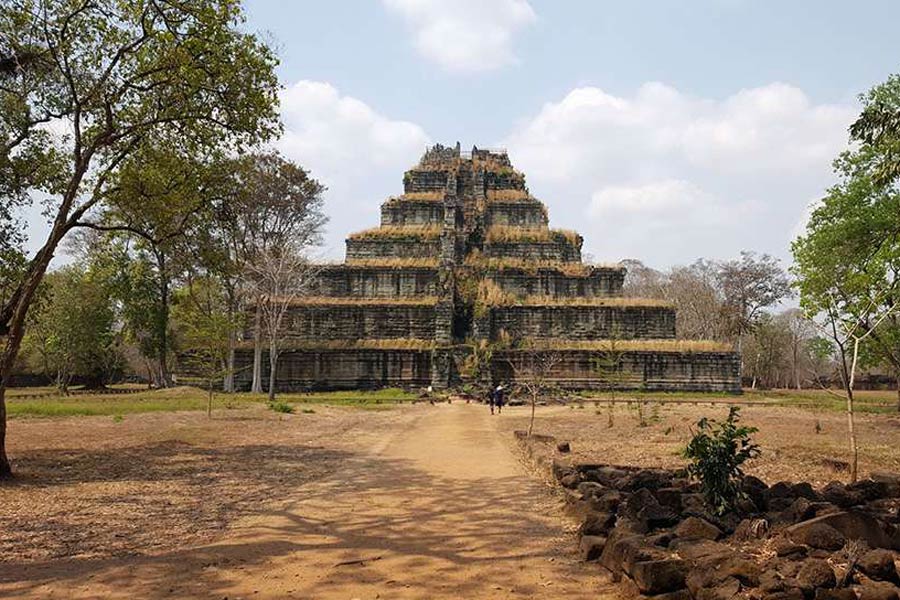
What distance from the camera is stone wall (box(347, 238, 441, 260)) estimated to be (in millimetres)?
43969

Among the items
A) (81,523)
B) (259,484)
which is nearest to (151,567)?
(81,523)

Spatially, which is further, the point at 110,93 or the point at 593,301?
the point at 593,301

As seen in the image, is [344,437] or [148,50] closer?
[148,50]

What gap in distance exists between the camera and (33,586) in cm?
562

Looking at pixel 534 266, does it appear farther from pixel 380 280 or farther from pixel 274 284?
pixel 274 284

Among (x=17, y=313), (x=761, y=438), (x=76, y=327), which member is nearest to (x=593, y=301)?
(x=761, y=438)

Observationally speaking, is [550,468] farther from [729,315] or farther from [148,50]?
[729,315]

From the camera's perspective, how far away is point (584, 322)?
131 ft

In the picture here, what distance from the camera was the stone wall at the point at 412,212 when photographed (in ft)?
152

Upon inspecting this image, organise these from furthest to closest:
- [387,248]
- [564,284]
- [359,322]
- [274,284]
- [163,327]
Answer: [387,248], [163,327], [564,284], [359,322], [274,284]

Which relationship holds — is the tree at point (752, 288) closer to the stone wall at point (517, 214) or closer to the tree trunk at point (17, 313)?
the stone wall at point (517, 214)

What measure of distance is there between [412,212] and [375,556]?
134 feet

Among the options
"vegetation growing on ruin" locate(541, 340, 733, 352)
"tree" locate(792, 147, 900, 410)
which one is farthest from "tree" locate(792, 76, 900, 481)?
"vegetation growing on ruin" locate(541, 340, 733, 352)

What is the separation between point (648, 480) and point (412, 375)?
2958 centimetres
